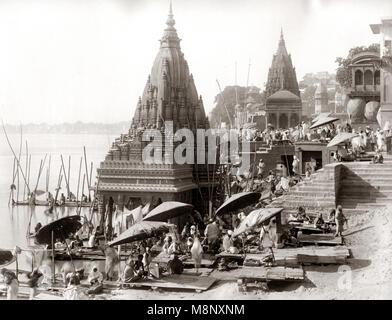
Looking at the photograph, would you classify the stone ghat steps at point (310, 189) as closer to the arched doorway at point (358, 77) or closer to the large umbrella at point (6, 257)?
the large umbrella at point (6, 257)

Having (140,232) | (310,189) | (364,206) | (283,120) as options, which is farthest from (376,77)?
(140,232)

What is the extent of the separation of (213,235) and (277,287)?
3.75 metres

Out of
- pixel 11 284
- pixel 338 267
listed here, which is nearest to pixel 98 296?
pixel 11 284

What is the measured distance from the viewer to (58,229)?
565 inches

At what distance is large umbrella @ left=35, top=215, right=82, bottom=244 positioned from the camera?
14141 mm

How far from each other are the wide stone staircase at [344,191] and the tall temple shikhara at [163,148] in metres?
8.65

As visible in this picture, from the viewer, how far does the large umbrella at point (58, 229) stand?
1414 cm

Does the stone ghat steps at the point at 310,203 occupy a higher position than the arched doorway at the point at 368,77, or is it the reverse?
the arched doorway at the point at 368,77

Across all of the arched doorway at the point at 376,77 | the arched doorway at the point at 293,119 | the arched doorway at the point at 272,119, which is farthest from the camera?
the arched doorway at the point at 272,119

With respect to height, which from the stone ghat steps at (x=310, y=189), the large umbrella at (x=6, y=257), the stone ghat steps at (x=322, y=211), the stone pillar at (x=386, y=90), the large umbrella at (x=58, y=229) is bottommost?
the large umbrella at (x=6, y=257)

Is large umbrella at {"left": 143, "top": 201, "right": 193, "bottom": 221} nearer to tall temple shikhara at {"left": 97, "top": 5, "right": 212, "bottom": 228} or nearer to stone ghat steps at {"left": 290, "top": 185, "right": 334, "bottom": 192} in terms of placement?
stone ghat steps at {"left": 290, "top": 185, "right": 334, "bottom": 192}

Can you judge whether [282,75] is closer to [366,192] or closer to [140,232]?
[366,192]

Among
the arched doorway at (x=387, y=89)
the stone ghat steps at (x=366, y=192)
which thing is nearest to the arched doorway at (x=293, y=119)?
the arched doorway at (x=387, y=89)

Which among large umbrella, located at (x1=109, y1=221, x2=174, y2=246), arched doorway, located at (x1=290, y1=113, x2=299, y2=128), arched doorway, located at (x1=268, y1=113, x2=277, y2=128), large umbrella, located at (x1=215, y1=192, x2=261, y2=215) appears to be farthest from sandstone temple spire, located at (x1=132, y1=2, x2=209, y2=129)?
arched doorway, located at (x1=290, y1=113, x2=299, y2=128)
